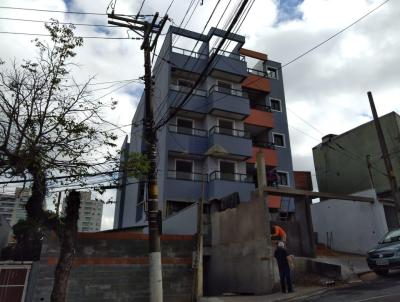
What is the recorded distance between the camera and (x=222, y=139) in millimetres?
23359

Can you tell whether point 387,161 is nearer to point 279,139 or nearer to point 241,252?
point 241,252

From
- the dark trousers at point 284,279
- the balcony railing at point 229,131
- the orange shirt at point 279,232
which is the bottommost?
the dark trousers at point 284,279

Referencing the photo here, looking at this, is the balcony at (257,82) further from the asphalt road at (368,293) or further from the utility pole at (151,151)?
the asphalt road at (368,293)

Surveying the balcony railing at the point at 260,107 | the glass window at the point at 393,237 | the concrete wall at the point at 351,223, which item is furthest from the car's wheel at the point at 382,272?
the balcony railing at the point at 260,107

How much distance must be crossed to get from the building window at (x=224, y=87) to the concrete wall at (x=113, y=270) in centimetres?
1498

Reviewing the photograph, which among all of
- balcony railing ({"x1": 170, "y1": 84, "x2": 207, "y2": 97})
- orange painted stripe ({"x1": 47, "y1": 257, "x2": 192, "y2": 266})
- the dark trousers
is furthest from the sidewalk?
balcony railing ({"x1": 170, "y1": 84, "x2": 207, "y2": 97})

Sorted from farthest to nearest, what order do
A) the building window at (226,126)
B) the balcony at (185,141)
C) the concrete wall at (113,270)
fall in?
1. the building window at (226,126)
2. the balcony at (185,141)
3. the concrete wall at (113,270)

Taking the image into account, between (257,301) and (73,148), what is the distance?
6811 mm

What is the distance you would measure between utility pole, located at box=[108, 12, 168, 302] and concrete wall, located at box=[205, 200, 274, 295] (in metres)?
4.14

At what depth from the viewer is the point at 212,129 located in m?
24.0

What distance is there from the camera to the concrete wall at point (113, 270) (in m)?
11.5

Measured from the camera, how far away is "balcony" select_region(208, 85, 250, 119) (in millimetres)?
24375

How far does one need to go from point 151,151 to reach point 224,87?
16897 millimetres

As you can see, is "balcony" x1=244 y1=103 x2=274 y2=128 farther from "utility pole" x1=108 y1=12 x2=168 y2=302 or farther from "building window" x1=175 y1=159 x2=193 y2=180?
"utility pole" x1=108 y1=12 x2=168 y2=302
